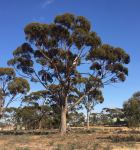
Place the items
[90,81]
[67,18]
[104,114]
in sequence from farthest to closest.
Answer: [104,114] → [90,81] → [67,18]

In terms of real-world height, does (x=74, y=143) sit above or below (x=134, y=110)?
below

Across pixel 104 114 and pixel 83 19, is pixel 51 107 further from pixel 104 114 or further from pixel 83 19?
pixel 104 114

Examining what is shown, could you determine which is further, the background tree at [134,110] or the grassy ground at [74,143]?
the background tree at [134,110]

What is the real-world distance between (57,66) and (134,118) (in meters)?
25.1

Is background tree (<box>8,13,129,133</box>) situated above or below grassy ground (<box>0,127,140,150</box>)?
above

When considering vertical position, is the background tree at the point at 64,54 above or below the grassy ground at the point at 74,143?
above

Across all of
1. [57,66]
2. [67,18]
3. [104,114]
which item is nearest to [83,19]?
[67,18]

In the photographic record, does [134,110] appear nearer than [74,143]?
No

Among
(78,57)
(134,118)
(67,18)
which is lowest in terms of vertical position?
(134,118)

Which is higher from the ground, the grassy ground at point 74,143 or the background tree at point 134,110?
the background tree at point 134,110

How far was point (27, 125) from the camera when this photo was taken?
7838 cm

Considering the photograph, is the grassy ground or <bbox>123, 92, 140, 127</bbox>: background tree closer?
the grassy ground

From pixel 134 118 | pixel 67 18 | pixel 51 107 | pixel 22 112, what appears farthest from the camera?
pixel 22 112

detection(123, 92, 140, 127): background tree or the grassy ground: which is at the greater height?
detection(123, 92, 140, 127): background tree
